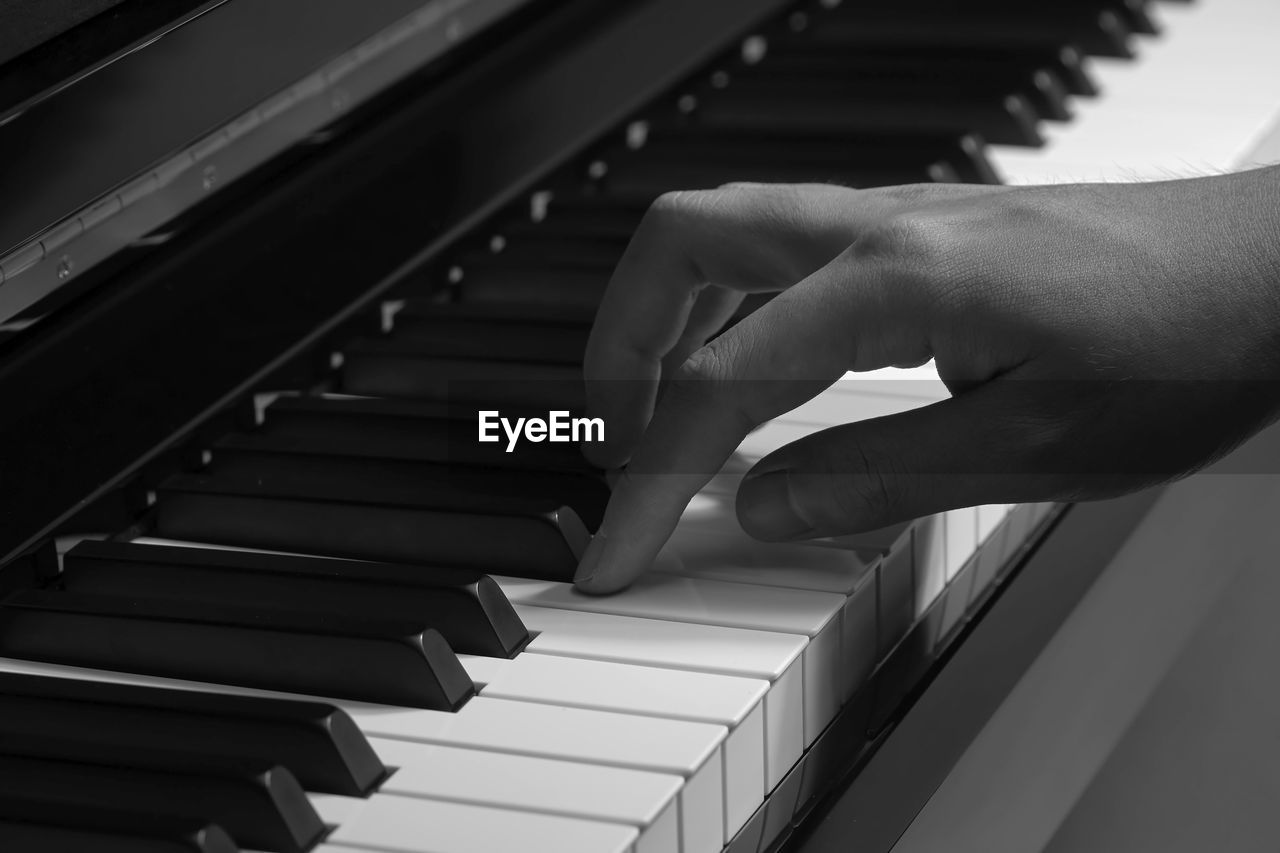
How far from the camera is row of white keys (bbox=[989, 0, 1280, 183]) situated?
1.78 m

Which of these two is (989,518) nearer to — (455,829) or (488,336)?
(488,336)

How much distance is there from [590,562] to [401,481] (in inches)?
7.2

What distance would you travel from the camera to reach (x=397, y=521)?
3.76ft

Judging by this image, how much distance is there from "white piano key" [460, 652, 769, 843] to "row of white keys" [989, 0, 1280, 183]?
0.95 meters

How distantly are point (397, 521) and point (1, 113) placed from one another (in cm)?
37

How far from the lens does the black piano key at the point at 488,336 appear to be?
1413 millimetres

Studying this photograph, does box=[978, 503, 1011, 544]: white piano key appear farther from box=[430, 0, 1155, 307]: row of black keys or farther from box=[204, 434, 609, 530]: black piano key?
box=[430, 0, 1155, 307]: row of black keys

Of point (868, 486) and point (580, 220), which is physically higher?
point (580, 220)

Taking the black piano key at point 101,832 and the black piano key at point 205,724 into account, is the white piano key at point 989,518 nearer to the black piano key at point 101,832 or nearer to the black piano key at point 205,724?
the black piano key at point 205,724

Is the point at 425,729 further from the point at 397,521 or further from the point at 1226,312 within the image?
the point at 1226,312

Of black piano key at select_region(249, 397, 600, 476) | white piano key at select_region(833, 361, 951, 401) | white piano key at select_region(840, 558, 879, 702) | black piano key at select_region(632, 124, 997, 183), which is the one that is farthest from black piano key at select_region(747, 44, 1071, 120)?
white piano key at select_region(840, 558, 879, 702)

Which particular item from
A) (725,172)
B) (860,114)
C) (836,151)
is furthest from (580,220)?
(860,114)

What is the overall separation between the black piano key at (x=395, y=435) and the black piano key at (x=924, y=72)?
0.86m

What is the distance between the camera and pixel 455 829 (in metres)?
0.85
